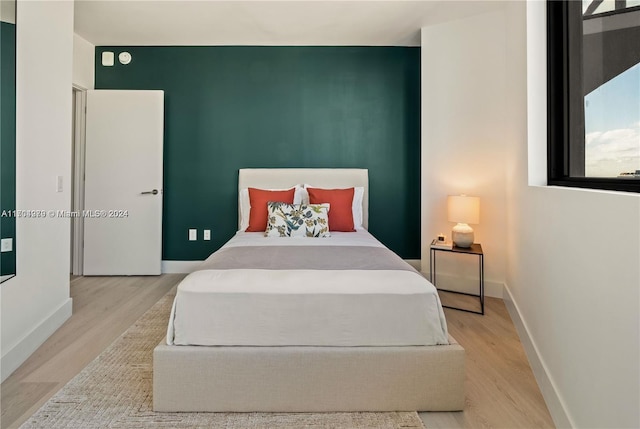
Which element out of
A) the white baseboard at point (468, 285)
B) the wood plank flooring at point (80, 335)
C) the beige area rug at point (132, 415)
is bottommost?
Answer: the beige area rug at point (132, 415)

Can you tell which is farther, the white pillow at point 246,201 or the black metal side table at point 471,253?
the white pillow at point 246,201

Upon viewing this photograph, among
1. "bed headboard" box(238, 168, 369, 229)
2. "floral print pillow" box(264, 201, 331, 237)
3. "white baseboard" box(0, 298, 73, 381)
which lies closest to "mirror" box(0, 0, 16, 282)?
"white baseboard" box(0, 298, 73, 381)

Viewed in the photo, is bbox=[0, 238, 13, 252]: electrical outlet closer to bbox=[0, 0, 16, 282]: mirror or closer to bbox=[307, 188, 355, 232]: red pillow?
bbox=[0, 0, 16, 282]: mirror

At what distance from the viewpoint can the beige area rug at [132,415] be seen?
4.66ft

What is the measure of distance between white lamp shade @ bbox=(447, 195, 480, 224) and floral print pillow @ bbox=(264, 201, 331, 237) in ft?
3.64

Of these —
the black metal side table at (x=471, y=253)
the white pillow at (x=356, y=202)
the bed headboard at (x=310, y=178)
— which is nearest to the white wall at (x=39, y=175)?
the bed headboard at (x=310, y=178)

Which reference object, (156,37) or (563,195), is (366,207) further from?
(156,37)

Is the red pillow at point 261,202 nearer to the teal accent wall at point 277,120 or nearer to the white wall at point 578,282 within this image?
the teal accent wall at point 277,120

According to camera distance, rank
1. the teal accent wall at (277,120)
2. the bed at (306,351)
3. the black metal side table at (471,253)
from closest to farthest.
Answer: the bed at (306,351)
the black metal side table at (471,253)
the teal accent wall at (277,120)

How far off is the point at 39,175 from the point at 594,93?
3.15 metres

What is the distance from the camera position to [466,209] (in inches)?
113

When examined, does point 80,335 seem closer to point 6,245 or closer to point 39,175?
point 6,245

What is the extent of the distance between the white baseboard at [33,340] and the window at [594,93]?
9.79 ft

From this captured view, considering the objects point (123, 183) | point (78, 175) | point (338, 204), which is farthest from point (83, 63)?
point (338, 204)
